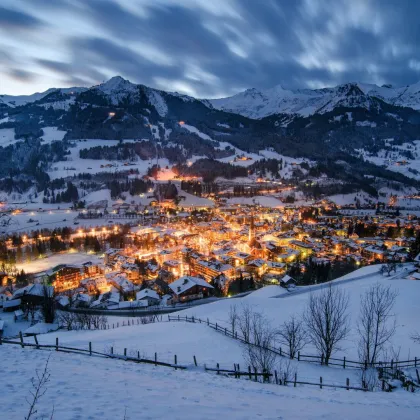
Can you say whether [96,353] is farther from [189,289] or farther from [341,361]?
[189,289]

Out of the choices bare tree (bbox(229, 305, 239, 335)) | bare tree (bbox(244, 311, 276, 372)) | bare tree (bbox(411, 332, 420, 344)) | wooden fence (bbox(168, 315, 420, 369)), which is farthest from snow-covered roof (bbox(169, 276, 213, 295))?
bare tree (bbox(411, 332, 420, 344))

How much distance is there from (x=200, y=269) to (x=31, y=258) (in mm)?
32721

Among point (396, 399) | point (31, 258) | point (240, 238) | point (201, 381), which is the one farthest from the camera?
point (240, 238)

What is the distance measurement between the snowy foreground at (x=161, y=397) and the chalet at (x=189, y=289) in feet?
75.9

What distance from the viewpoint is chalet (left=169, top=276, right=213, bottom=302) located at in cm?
3269

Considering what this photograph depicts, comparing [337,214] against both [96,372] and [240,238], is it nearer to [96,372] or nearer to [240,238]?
[240,238]

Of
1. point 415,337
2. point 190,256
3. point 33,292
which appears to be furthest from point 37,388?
point 190,256

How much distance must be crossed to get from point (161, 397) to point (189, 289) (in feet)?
88.2

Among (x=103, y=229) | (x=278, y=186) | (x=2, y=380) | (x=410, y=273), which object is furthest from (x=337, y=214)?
(x=2, y=380)

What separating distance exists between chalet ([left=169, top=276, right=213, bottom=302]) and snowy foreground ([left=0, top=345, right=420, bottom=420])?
910 inches

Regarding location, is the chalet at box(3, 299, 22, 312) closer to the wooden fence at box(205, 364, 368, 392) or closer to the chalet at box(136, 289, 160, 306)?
the chalet at box(136, 289, 160, 306)

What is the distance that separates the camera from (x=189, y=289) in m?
33.2

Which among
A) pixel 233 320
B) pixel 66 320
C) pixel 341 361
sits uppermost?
pixel 233 320

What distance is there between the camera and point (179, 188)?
129 meters
